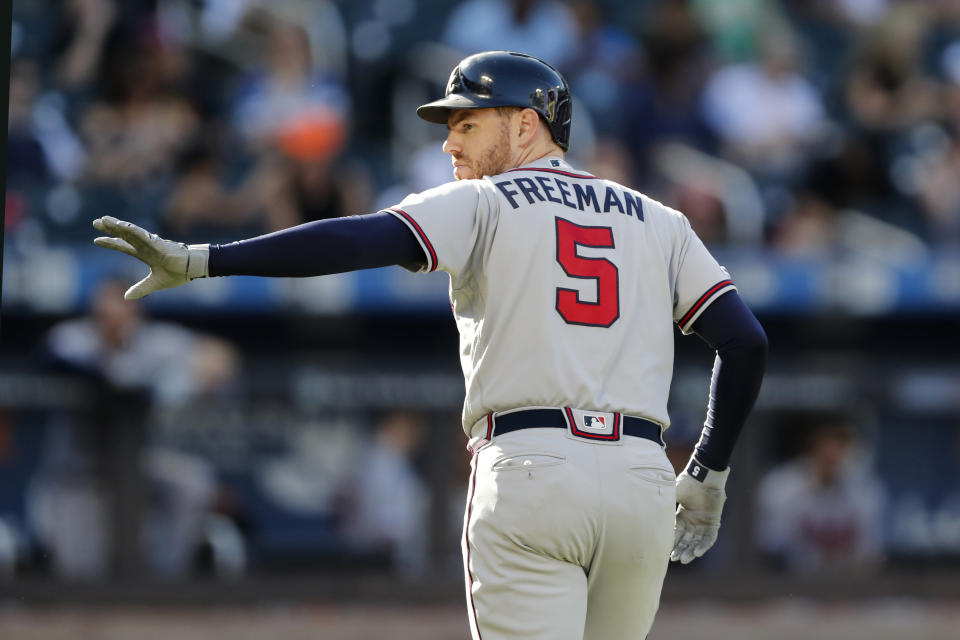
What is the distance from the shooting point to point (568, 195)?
3.38 m

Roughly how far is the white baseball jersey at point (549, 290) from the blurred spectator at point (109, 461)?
4382 mm

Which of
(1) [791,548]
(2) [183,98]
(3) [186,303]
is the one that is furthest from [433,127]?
(1) [791,548]

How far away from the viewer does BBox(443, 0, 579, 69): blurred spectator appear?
9.64 m

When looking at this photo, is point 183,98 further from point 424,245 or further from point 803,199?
point 424,245

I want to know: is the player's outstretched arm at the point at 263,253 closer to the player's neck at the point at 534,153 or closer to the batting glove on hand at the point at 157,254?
the batting glove on hand at the point at 157,254

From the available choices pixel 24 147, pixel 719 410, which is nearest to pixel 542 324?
pixel 719 410

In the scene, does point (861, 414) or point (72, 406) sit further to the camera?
point (861, 414)

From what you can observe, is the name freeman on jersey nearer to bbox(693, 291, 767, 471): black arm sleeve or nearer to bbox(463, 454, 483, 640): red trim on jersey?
bbox(693, 291, 767, 471): black arm sleeve

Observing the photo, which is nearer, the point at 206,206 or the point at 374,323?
the point at 374,323

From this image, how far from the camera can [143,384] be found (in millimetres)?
7449

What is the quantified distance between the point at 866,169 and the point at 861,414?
1.85 meters

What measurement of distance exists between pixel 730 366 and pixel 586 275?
516mm

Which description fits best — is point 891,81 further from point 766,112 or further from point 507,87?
point 507,87

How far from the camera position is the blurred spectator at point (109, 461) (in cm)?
741
